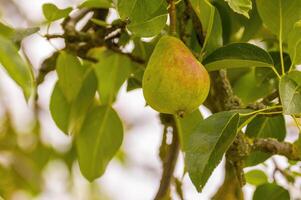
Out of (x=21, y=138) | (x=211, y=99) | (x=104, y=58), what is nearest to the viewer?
(x=211, y=99)

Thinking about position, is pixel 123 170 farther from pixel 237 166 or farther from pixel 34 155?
pixel 237 166

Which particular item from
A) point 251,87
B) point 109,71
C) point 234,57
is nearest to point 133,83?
point 109,71

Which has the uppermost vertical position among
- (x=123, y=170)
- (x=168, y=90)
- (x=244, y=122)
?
(x=168, y=90)

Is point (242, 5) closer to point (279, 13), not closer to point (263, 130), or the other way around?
point (279, 13)

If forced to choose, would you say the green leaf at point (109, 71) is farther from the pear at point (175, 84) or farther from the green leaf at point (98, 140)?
the pear at point (175, 84)

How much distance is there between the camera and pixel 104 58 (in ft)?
3.44

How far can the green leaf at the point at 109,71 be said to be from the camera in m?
1.01

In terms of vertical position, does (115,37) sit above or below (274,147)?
above

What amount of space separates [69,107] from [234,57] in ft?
1.09

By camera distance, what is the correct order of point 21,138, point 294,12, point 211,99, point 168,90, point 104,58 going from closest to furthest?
point 168,90
point 294,12
point 211,99
point 104,58
point 21,138

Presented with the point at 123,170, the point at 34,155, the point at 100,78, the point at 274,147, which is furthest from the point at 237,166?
the point at 123,170

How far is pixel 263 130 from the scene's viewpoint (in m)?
0.92

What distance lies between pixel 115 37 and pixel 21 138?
109cm

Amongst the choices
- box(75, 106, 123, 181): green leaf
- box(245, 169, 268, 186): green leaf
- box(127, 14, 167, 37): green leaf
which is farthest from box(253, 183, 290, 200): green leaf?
box(127, 14, 167, 37): green leaf
